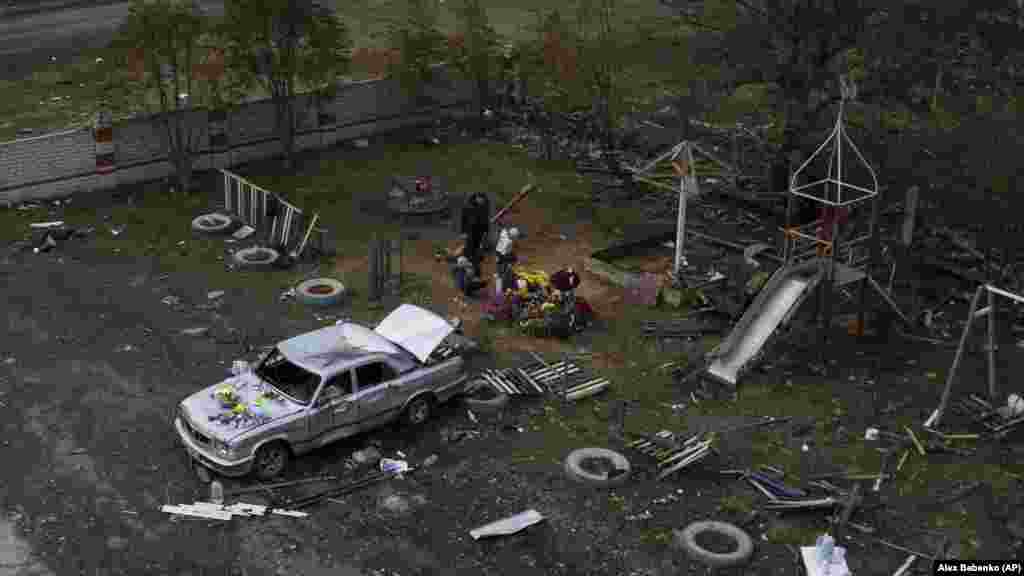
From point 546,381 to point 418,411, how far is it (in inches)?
83.2

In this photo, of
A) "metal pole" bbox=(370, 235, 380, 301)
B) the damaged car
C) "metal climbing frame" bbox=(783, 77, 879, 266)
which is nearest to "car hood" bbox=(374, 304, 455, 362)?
the damaged car

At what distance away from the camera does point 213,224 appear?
865 inches

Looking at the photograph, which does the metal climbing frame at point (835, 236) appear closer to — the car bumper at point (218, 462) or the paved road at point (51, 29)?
the car bumper at point (218, 462)

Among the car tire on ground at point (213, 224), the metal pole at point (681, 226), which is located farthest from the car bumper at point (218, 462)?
the metal pole at point (681, 226)

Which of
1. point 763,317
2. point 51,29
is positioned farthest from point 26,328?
point 51,29

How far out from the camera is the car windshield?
14594 mm

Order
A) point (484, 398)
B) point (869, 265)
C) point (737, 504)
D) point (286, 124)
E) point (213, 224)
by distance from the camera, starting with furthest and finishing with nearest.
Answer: point (286, 124) < point (213, 224) < point (869, 265) < point (484, 398) < point (737, 504)

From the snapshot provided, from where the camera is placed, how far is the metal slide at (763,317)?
16828 mm

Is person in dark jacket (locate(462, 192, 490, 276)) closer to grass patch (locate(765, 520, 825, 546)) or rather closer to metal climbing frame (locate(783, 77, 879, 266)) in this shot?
metal climbing frame (locate(783, 77, 879, 266))

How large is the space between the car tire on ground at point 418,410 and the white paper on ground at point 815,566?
537 cm

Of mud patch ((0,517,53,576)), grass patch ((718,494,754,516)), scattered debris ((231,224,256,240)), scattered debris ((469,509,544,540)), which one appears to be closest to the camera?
mud patch ((0,517,53,576))

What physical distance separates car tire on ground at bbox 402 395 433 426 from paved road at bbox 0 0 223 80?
65.8ft

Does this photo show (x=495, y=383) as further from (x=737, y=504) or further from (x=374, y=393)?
(x=737, y=504)

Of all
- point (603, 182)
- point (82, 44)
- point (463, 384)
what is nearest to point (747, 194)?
point (603, 182)
